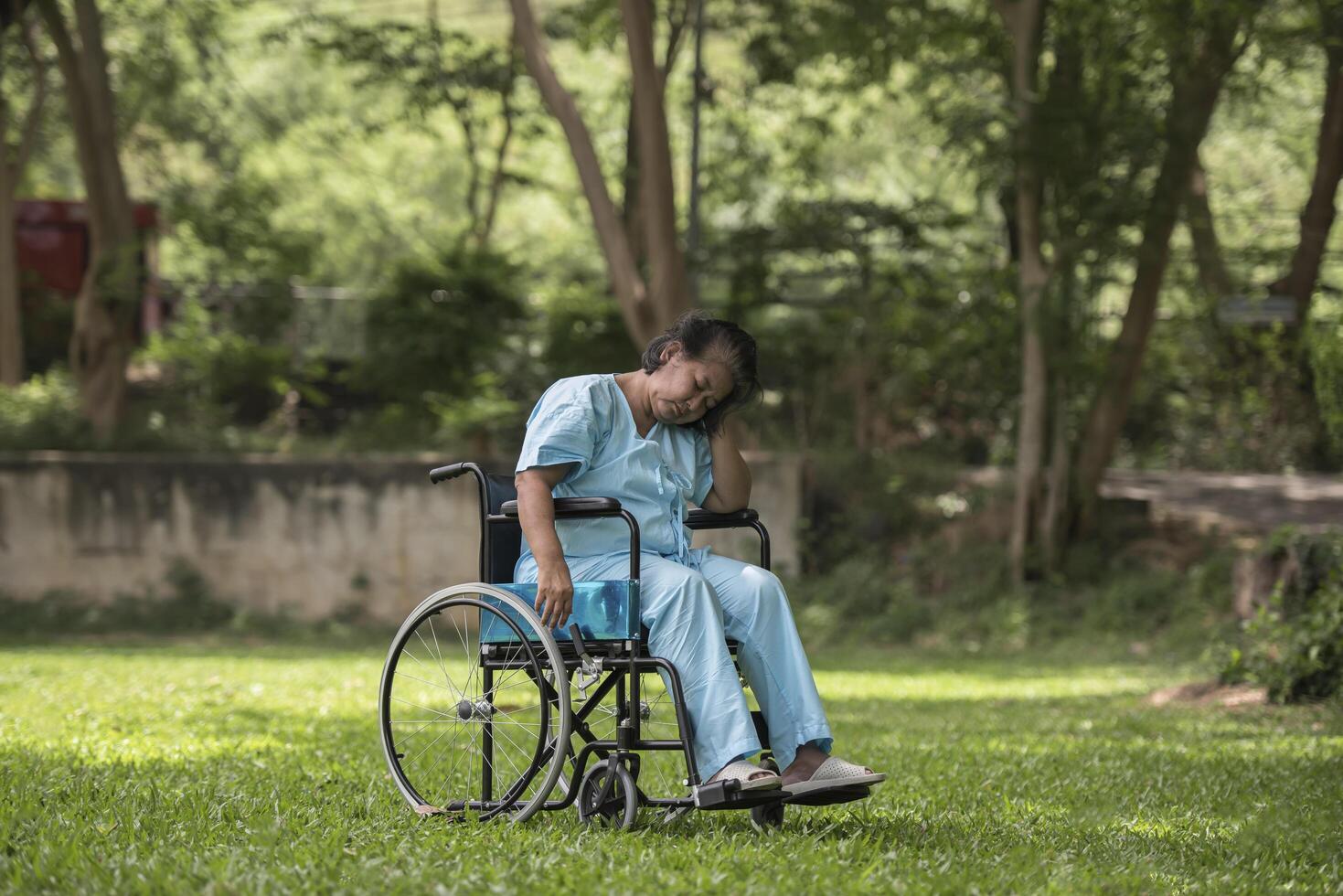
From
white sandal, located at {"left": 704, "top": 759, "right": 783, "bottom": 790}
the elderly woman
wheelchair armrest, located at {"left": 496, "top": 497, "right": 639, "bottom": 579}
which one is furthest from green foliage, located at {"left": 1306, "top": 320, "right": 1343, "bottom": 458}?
white sandal, located at {"left": 704, "top": 759, "right": 783, "bottom": 790}

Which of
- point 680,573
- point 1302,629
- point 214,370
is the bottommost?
point 1302,629

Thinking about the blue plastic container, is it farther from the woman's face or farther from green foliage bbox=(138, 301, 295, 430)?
green foliage bbox=(138, 301, 295, 430)

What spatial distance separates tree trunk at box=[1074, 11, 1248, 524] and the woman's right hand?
1022 centimetres

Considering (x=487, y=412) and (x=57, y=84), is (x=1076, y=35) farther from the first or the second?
(x=57, y=84)

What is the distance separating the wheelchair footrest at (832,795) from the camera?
12.6ft

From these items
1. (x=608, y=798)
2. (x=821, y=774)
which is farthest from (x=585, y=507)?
(x=821, y=774)

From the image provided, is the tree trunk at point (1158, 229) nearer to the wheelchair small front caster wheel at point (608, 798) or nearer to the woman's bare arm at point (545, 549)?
the woman's bare arm at point (545, 549)

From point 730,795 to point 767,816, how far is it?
0.43 m

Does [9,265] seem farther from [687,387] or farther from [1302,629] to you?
[687,387]

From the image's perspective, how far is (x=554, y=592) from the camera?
4.02 meters

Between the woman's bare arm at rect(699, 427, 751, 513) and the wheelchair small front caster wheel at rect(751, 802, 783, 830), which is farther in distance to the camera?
the woman's bare arm at rect(699, 427, 751, 513)

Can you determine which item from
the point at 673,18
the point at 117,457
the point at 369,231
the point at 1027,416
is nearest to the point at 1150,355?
the point at 1027,416

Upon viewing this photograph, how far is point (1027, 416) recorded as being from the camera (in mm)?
13719

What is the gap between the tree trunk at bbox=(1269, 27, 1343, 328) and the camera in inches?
541
